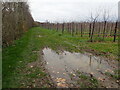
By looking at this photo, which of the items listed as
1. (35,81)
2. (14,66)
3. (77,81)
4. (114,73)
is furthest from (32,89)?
(114,73)

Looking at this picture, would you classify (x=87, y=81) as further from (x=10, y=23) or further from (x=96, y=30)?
(x=96, y=30)

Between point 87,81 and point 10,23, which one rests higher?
point 10,23

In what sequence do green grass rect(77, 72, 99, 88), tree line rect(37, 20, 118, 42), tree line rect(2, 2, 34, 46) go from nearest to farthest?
green grass rect(77, 72, 99, 88), tree line rect(2, 2, 34, 46), tree line rect(37, 20, 118, 42)

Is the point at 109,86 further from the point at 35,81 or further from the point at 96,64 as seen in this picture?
the point at 35,81

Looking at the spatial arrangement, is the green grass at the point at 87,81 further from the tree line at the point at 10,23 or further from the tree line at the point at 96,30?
the tree line at the point at 96,30

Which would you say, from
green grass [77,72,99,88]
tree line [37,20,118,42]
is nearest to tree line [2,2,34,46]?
green grass [77,72,99,88]

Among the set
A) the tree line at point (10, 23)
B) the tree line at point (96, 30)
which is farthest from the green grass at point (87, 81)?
the tree line at point (96, 30)

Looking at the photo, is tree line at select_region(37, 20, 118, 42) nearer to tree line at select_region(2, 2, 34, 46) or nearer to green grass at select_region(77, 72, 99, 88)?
green grass at select_region(77, 72, 99, 88)

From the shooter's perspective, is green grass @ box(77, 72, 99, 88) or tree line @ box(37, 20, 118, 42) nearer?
green grass @ box(77, 72, 99, 88)

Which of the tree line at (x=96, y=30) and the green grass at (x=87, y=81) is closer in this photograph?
the green grass at (x=87, y=81)

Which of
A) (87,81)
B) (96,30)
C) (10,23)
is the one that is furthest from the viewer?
(96,30)

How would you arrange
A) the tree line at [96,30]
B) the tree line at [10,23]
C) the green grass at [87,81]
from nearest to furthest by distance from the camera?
the green grass at [87,81] < the tree line at [10,23] < the tree line at [96,30]

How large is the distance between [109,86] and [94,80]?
0.48 metres

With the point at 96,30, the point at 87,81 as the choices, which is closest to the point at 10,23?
A: the point at 87,81
